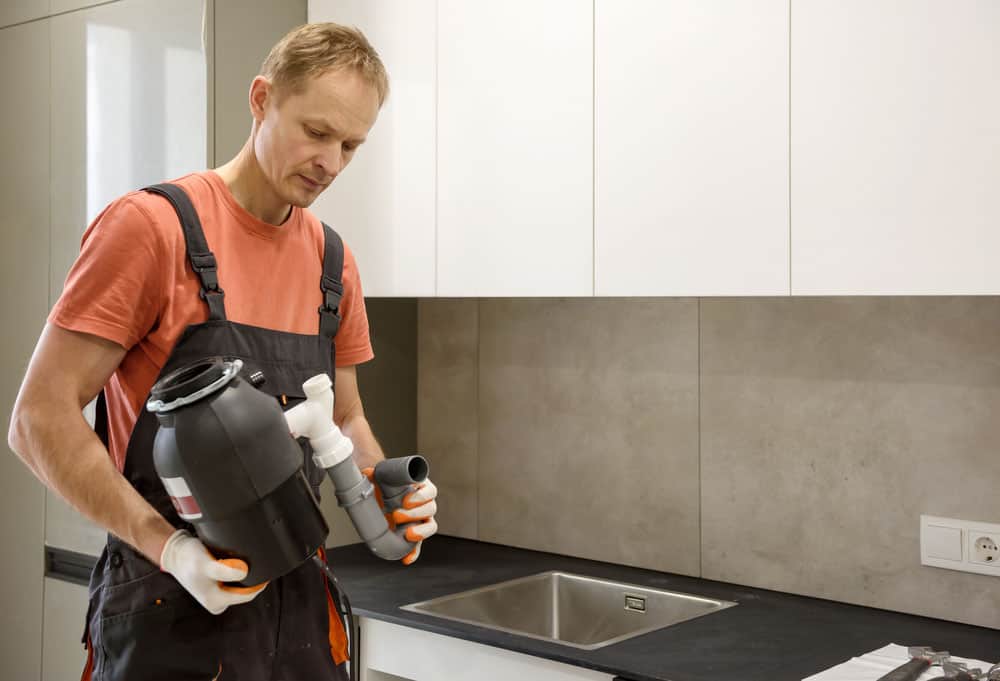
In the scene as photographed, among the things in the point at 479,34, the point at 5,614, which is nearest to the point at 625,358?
the point at 479,34

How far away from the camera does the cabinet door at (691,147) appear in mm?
1956

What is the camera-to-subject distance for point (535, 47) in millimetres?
2279

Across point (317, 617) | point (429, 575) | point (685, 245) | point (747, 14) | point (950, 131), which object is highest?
point (747, 14)

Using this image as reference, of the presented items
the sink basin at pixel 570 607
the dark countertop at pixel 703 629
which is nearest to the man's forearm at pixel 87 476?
the dark countertop at pixel 703 629

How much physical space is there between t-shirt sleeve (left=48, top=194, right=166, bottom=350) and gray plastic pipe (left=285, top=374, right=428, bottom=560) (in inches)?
9.3

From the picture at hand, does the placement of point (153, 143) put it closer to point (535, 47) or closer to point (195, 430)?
point (535, 47)

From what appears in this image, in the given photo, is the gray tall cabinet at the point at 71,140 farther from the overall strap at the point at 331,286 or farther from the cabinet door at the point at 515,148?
the overall strap at the point at 331,286

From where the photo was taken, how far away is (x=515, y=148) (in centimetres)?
233

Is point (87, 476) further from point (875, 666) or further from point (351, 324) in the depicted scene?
point (875, 666)

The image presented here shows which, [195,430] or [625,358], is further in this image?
[625,358]

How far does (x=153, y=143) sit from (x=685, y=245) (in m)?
1.31

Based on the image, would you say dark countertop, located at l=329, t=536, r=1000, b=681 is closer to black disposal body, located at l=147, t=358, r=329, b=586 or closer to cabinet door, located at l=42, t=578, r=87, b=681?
cabinet door, located at l=42, t=578, r=87, b=681

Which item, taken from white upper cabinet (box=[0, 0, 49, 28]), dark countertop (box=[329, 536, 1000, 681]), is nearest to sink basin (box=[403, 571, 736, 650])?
dark countertop (box=[329, 536, 1000, 681])

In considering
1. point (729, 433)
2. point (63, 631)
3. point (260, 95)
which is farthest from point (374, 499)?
point (63, 631)
